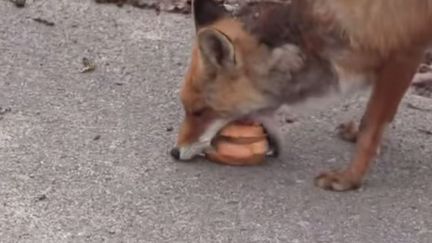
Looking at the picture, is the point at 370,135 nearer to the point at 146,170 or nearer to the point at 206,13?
the point at 206,13

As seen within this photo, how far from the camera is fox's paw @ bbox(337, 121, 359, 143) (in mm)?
6152

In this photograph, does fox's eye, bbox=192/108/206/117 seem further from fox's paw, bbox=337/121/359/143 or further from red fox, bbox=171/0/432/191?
fox's paw, bbox=337/121/359/143

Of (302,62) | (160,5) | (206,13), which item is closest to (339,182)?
(302,62)

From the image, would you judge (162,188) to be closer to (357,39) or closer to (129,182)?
(129,182)

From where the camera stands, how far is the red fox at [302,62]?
5.34 metres

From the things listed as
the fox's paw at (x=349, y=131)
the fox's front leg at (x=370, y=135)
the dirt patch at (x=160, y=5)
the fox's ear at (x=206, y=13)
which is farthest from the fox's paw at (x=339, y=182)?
the dirt patch at (x=160, y=5)

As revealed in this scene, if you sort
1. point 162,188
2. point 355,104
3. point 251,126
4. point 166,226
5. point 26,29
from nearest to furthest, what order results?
point 166,226 → point 162,188 → point 251,126 → point 355,104 → point 26,29

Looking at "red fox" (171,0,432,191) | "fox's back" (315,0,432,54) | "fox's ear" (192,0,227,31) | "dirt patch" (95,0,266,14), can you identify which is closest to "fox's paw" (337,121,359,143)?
"red fox" (171,0,432,191)

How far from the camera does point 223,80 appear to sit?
565cm

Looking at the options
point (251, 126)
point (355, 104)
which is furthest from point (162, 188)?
point (355, 104)

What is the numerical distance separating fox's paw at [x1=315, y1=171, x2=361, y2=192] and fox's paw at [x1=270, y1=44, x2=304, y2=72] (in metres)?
0.56

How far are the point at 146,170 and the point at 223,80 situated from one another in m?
0.59

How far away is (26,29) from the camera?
738cm

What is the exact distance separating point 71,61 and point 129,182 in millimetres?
1642
